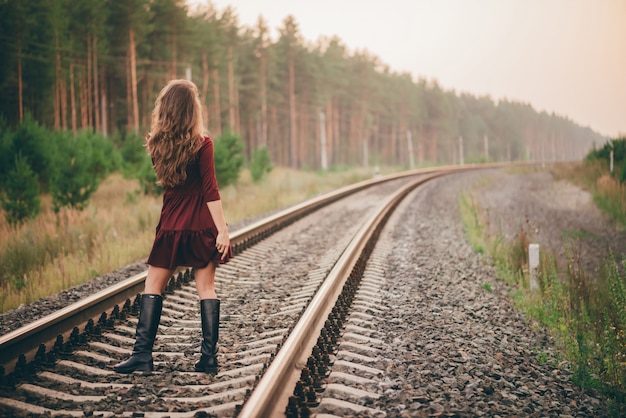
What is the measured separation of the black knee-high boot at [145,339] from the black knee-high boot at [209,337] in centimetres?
30

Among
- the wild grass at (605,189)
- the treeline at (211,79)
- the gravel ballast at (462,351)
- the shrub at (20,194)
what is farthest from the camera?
the treeline at (211,79)

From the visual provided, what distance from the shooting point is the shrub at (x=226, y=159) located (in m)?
17.1

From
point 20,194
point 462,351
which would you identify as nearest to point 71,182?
point 20,194

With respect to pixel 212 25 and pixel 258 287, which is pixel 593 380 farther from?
pixel 212 25

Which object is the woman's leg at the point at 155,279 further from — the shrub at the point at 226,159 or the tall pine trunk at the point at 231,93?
the tall pine trunk at the point at 231,93

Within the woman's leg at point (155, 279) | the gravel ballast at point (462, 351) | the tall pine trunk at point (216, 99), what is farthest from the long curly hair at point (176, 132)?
the tall pine trunk at point (216, 99)

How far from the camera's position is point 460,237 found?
31.6 ft

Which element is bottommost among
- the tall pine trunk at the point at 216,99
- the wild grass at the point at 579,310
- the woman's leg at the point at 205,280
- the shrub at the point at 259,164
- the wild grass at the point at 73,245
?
the wild grass at the point at 579,310

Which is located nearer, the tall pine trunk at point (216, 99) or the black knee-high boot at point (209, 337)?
the black knee-high boot at point (209, 337)

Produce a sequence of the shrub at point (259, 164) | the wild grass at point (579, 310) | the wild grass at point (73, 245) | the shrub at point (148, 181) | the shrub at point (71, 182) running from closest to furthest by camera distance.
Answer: the wild grass at point (579, 310) < the wild grass at point (73, 245) < the shrub at point (71, 182) < the shrub at point (148, 181) < the shrub at point (259, 164)

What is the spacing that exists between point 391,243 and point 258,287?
3.37 m

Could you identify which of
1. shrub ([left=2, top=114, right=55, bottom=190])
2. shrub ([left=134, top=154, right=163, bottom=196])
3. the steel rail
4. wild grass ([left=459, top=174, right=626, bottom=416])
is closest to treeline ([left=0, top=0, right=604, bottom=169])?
shrub ([left=134, top=154, right=163, bottom=196])

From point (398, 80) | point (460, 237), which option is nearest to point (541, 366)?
point (460, 237)

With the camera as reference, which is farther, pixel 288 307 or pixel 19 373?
pixel 288 307
